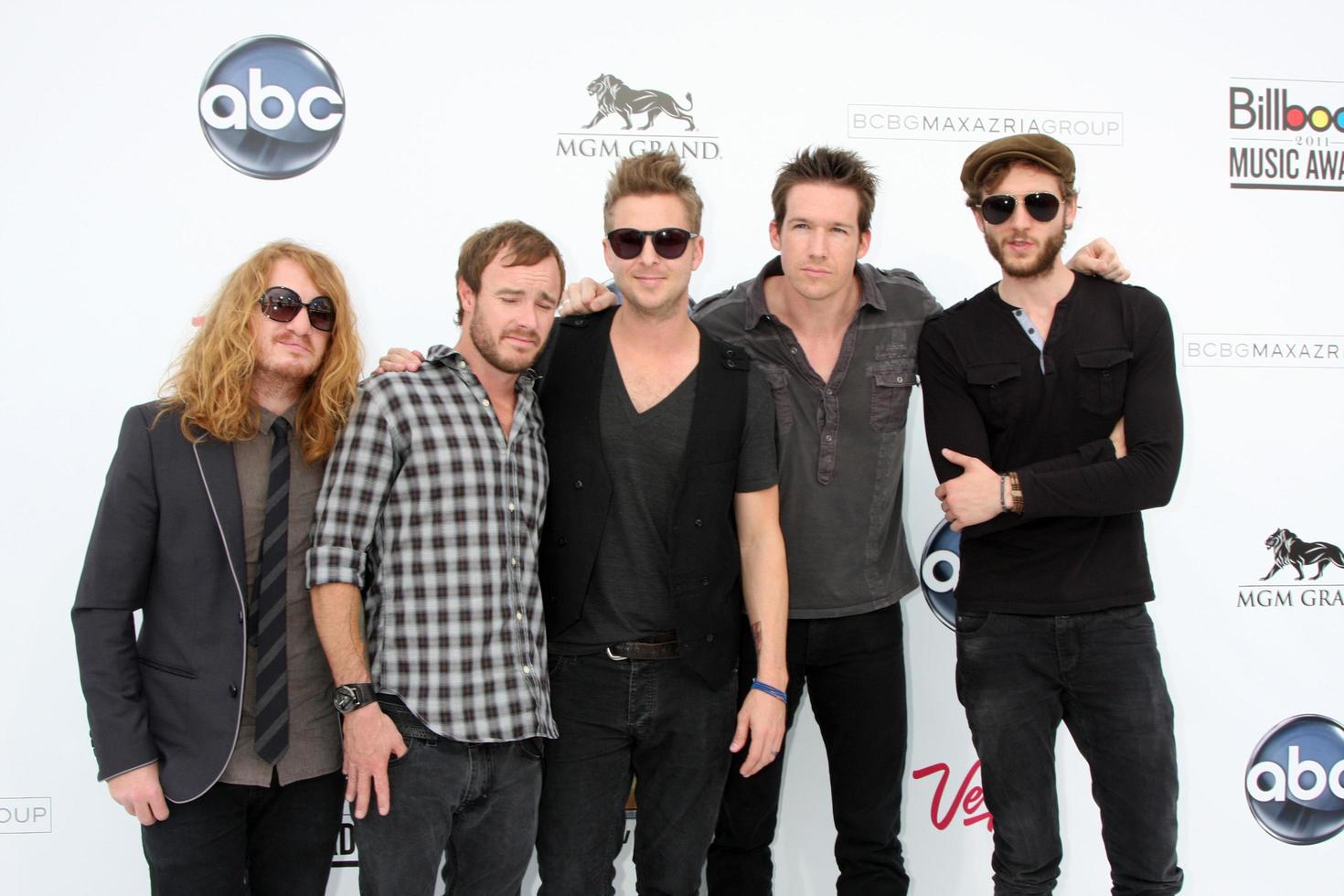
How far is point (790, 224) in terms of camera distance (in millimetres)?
2297

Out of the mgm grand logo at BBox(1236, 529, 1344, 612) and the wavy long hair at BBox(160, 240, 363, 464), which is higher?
the wavy long hair at BBox(160, 240, 363, 464)

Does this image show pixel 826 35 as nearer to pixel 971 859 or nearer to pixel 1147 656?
pixel 1147 656

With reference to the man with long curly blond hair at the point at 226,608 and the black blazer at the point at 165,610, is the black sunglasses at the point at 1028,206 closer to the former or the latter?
the man with long curly blond hair at the point at 226,608

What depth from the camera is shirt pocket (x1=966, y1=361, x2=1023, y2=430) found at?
2143 mm

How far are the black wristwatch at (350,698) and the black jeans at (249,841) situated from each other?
0.23 m

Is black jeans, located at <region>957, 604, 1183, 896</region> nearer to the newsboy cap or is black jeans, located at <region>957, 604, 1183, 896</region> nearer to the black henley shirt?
the black henley shirt

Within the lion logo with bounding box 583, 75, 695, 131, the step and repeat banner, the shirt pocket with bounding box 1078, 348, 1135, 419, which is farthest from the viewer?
the lion logo with bounding box 583, 75, 695, 131

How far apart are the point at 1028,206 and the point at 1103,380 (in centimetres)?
45

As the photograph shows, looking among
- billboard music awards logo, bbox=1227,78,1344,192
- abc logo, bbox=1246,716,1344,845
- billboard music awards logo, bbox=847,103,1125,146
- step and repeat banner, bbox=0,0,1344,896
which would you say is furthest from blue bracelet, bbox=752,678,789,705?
billboard music awards logo, bbox=1227,78,1344,192

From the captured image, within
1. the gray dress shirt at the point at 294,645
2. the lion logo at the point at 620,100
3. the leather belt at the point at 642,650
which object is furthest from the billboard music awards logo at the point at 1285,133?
the gray dress shirt at the point at 294,645

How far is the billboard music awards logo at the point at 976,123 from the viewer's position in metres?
3.01

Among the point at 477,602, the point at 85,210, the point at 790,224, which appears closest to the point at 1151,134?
the point at 790,224

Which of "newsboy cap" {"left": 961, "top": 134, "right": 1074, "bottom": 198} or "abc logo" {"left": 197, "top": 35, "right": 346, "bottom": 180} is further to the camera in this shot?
"abc logo" {"left": 197, "top": 35, "right": 346, "bottom": 180}

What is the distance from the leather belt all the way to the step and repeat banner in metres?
1.31
